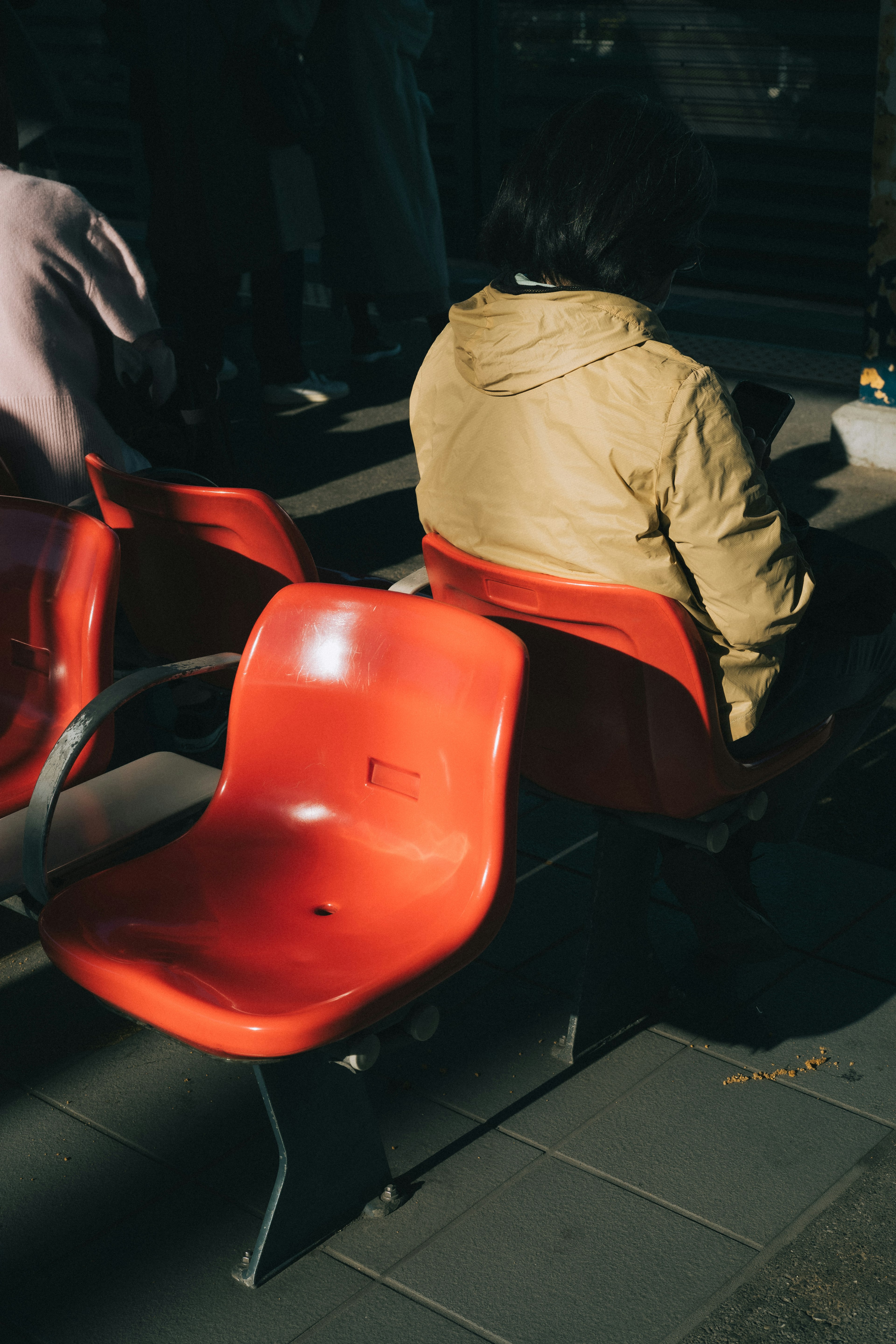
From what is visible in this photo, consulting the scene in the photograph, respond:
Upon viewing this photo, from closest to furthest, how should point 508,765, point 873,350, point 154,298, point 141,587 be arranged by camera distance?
point 508,765
point 141,587
point 873,350
point 154,298

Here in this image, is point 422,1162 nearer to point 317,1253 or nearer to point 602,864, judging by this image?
point 317,1253

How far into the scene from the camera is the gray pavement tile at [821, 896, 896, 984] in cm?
262

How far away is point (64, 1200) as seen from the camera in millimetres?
2131

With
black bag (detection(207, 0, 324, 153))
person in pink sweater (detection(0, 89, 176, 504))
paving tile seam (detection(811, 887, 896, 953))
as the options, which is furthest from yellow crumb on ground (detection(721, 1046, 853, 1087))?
black bag (detection(207, 0, 324, 153))

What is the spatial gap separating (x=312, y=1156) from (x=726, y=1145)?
26.3 inches

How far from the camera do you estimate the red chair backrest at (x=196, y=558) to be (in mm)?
2572

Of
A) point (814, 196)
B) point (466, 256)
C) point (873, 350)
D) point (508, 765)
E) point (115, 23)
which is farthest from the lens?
point (466, 256)

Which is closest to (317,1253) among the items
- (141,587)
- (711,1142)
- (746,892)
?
(711,1142)

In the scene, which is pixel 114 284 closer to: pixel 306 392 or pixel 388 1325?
pixel 388 1325

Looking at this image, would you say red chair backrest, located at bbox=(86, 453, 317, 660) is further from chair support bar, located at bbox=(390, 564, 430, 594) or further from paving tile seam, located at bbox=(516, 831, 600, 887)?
paving tile seam, located at bbox=(516, 831, 600, 887)

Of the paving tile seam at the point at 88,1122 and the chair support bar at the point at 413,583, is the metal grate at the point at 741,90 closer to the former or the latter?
the chair support bar at the point at 413,583

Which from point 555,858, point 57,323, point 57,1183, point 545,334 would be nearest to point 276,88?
point 57,323

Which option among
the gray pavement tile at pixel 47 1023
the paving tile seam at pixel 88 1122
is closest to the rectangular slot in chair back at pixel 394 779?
the paving tile seam at pixel 88 1122

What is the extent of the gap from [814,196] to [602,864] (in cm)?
641
